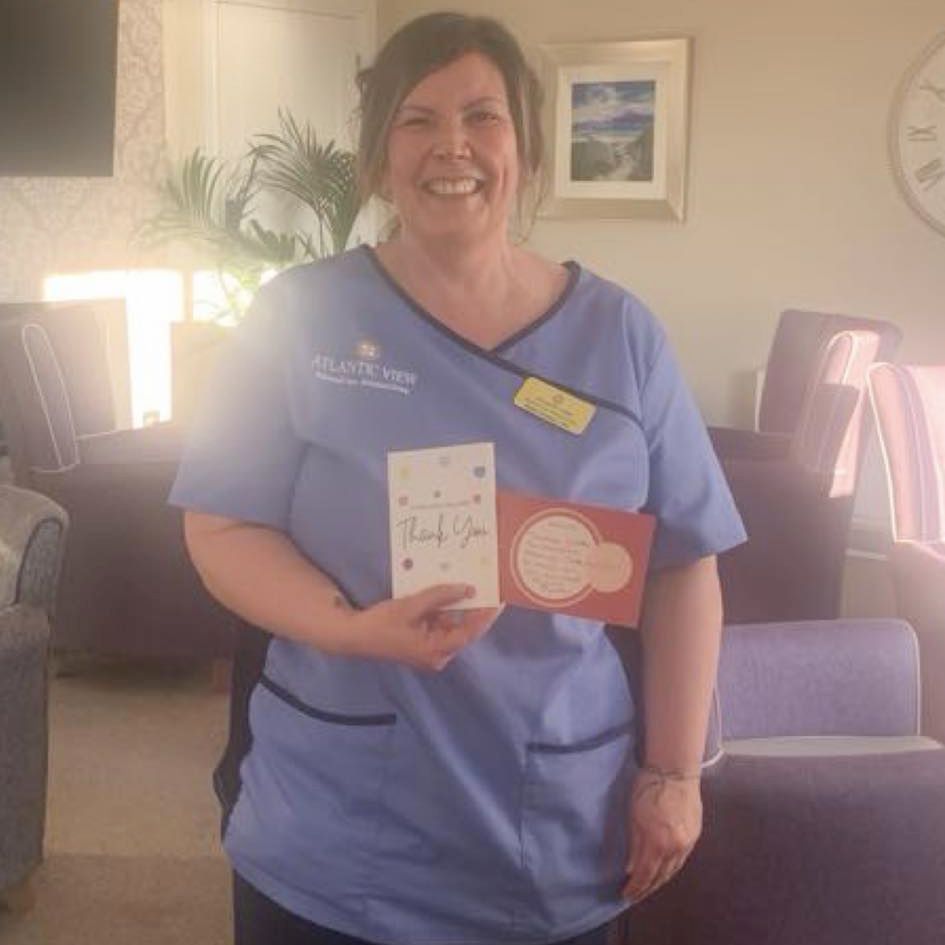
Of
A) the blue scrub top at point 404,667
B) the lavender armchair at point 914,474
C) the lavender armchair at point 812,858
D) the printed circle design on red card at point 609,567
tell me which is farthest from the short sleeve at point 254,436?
the lavender armchair at point 914,474

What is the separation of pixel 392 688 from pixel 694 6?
4.70 meters

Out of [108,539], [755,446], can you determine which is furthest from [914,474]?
[108,539]

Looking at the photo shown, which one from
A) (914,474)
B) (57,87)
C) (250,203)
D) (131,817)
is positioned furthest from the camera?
(250,203)

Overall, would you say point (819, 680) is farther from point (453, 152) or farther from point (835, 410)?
point (835, 410)

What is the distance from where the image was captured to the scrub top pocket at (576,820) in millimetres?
1108

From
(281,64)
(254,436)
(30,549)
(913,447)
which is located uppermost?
(281,64)

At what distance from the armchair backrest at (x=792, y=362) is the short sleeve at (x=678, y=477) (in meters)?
3.41

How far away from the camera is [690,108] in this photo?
5.30 metres

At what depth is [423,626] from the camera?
102 cm

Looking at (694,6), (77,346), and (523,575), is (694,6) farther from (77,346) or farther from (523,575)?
(523,575)

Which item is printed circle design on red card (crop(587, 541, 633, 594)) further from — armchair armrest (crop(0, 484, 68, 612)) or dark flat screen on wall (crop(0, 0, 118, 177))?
dark flat screen on wall (crop(0, 0, 118, 177))

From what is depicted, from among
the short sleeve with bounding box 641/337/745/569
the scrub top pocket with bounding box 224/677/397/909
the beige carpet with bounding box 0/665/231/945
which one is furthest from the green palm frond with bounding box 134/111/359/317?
the scrub top pocket with bounding box 224/677/397/909

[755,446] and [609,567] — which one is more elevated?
[609,567]

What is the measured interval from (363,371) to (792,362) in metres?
3.87
